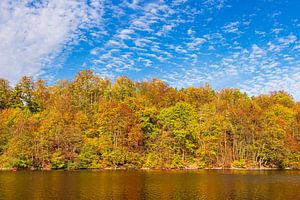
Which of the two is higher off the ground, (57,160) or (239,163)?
(57,160)

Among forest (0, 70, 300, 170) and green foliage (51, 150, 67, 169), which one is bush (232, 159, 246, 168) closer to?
forest (0, 70, 300, 170)

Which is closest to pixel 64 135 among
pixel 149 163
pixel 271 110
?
pixel 149 163

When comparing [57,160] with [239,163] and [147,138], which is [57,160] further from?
[239,163]

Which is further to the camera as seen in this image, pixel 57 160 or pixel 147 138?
pixel 147 138

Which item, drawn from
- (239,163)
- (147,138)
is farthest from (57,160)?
(239,163)

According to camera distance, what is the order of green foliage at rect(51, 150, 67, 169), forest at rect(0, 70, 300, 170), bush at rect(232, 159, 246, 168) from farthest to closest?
bush at rect(232, 159, 246, 168) → forest at rect(0, 70, 300, 170) → green foliage at rect(51, 150, 67, 169)

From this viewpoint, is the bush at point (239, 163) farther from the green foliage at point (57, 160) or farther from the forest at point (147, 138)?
the green foliage at point (57, 160)

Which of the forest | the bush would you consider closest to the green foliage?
the forest

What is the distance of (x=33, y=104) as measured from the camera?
114625 millimetres

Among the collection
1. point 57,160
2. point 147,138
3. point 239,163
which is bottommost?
point 239,163

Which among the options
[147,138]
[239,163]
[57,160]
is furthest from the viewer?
[147,138]

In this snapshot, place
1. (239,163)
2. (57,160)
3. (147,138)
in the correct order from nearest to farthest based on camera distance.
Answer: (57,160)
(239,163)
(147,138)

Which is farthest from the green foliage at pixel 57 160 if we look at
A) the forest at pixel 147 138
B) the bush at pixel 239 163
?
the bush at pixel 239 163

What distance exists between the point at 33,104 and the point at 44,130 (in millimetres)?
33466
